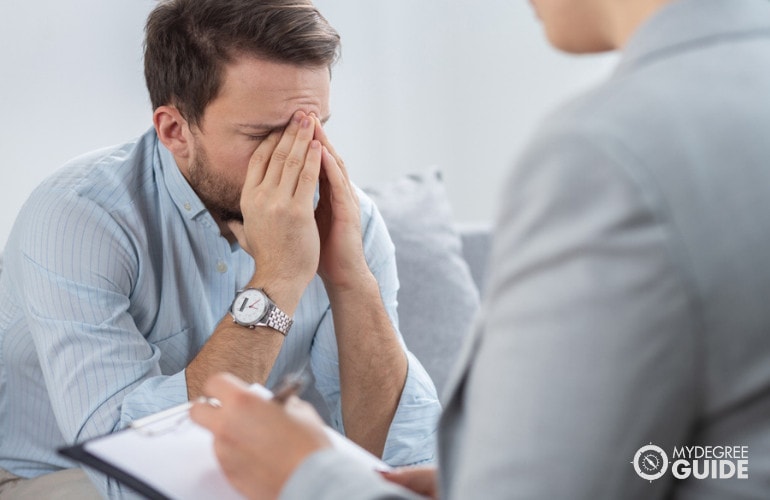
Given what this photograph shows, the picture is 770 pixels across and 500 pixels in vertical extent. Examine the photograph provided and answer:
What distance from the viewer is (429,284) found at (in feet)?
7.40

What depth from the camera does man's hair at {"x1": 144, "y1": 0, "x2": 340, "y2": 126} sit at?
5.45 feet

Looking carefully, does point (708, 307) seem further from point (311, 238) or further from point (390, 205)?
point (390, 205)

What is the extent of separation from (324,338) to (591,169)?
1.30m

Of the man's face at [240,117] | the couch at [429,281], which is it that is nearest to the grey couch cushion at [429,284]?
the couch at [429,281]

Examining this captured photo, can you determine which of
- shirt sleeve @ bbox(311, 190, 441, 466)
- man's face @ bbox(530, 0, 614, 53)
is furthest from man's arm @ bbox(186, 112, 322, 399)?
man's face @ bbox(530, 0, 614, 53)

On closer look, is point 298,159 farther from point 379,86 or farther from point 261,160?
point 379,86

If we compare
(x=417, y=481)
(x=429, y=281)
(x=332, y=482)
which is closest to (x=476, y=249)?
(x=429, y=281)

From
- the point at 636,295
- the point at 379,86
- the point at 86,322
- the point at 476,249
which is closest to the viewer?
the point at 636,295

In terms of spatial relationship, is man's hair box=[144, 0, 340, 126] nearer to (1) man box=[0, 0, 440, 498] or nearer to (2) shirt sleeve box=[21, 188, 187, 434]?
(1) man box=[0, 0, 440, 498]

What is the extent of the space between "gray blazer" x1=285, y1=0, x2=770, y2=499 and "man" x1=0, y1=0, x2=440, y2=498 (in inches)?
38.6

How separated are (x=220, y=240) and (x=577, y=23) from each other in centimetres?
115

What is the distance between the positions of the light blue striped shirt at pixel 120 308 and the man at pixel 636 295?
0.96 m

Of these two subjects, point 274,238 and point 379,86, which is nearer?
point 274,238

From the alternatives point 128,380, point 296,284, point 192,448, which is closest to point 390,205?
point 296,284
